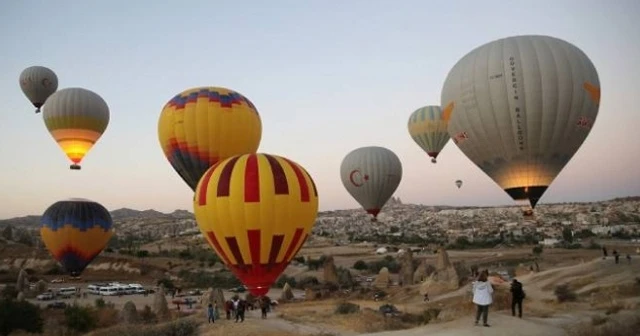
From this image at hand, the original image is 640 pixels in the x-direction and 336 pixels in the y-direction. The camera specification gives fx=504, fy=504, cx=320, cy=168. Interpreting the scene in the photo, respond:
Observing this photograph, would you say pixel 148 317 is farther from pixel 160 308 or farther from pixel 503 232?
pixel 503 232

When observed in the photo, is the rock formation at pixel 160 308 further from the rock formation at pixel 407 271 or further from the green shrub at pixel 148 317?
the rock formation at pixel 407 271

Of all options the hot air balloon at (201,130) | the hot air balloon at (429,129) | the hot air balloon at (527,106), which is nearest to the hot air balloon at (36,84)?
the hot air balloon at (201,130)

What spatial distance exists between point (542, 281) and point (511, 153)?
37.7 feet

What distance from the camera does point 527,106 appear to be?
21219 mm

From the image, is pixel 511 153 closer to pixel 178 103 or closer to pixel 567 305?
pixel 567 305

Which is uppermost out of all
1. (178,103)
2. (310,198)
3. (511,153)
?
(178,103)

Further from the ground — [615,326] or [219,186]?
[219,186]

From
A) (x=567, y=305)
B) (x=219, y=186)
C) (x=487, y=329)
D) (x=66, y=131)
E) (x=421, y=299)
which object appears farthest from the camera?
(x=66, y=131)

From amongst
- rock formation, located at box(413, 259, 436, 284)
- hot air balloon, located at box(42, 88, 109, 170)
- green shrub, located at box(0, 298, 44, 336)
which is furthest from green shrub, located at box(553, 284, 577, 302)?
hot air balloon, located at box(42, 88, 109, 170)

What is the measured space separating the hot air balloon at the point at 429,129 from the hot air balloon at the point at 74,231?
26.2 meters

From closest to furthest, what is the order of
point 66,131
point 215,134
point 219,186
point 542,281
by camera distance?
point 219,186, point 215,134, point 542,281, point 66,131

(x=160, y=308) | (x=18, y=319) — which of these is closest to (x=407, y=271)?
(x=160, y=308)

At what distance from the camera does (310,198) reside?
56.7 ft

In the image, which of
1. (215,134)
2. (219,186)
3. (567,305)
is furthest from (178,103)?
(567,305)
